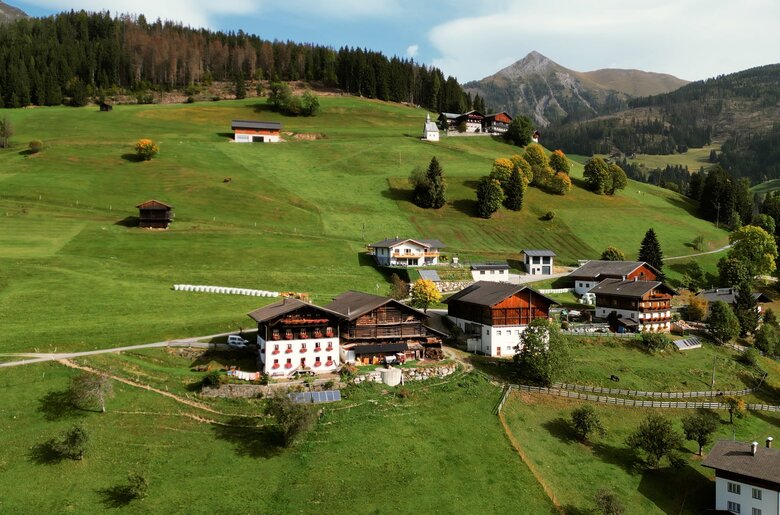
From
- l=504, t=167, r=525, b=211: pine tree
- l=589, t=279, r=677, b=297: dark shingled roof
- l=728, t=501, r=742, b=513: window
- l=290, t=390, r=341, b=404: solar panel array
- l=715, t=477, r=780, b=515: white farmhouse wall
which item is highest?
l=504, t=167, r=525, b=211: pine tree

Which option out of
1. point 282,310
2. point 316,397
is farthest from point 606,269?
point 316,397

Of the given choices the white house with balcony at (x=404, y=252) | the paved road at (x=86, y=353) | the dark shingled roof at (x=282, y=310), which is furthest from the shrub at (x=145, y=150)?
the dark shingled roof at (x=282, y=310)

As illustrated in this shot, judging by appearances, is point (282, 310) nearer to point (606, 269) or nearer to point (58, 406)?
point (58, 406)

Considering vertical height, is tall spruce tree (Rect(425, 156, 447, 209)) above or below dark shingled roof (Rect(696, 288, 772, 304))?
above

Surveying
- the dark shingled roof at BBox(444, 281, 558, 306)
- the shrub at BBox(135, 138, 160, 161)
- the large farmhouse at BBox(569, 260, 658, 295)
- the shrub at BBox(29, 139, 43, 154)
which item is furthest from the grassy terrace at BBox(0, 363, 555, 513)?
the shrub at BBox(29, 139, 43, 154)

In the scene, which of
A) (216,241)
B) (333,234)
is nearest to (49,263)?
(216,241)

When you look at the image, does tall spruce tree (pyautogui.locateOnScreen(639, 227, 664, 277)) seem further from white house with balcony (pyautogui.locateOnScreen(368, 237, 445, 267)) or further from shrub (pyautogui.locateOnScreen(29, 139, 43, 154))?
shrub (pyautogui.locateOnScreen(29, 139, 43, 154))
